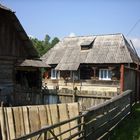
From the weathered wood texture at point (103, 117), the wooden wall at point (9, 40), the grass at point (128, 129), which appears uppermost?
the wooden wall at point (9, 40)

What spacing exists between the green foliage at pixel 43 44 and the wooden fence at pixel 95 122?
60799 millimetres

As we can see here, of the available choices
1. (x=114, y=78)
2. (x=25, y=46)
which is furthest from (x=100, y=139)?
(x=114, y=78)

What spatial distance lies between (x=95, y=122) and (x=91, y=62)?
82.4 ft

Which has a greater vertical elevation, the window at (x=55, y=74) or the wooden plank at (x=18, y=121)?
the window at (x=55, y=74)

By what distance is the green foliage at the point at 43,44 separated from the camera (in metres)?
76.1

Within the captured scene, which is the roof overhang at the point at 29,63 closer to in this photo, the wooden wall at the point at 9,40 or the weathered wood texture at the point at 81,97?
the wooden wall at the point at 9,40

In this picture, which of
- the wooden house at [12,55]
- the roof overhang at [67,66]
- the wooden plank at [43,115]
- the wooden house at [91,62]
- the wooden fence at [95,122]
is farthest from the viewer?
the roof overhang at [67,66]

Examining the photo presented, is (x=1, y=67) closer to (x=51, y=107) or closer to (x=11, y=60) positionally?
(x=11, y=60)

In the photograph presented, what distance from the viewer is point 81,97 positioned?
15.5 metres

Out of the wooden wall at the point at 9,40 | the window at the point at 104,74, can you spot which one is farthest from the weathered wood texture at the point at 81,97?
the window at the point at 104,74

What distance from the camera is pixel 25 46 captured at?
2205cm

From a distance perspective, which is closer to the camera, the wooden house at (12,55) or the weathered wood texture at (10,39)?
the wooden house at (12,55)

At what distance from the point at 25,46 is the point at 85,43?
15959mm

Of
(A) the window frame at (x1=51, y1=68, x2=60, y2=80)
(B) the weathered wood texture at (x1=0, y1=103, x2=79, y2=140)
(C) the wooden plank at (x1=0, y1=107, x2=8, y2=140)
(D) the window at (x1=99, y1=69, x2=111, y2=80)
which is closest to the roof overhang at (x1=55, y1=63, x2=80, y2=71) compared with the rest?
(A) the window frame at (x1=51, y1=68, x2=60, y2=80)
